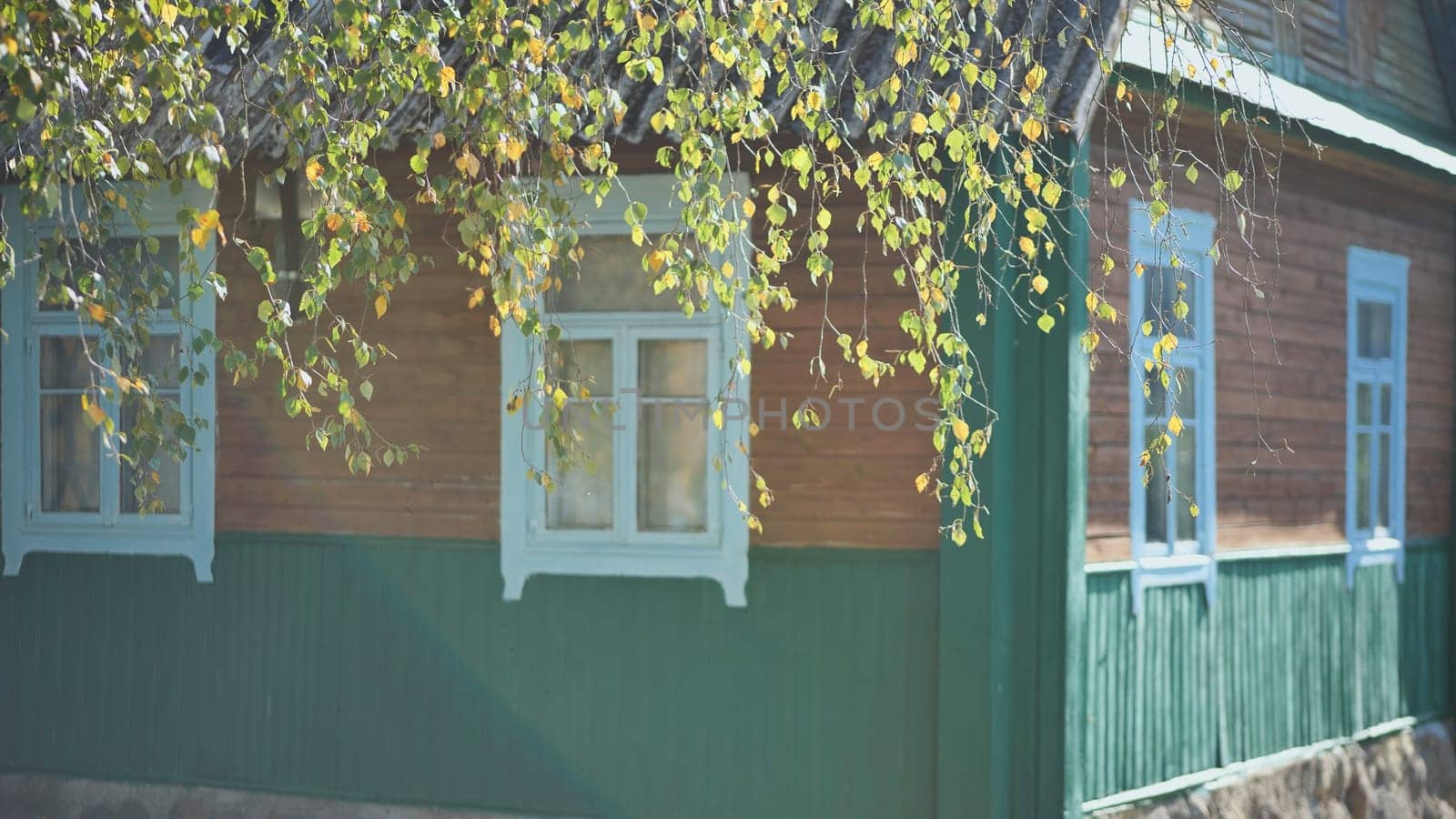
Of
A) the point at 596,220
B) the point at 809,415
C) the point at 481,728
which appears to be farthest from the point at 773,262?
the point at 481,728

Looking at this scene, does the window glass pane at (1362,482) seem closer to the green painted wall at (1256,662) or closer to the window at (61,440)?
the green painted wall at (1256,662)

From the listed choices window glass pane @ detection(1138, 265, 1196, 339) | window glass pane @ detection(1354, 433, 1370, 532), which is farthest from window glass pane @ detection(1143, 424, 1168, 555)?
window glass pane @ detection(1354, 433, 1370, 532)

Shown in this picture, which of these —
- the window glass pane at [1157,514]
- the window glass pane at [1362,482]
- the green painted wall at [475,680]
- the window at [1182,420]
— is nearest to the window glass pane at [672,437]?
the green painted wall at [475,680]

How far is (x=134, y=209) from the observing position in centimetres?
483

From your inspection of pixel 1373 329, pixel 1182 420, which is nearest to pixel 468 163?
pixel 1182 420

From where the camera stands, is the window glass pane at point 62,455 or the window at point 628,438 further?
the window glass pane at point 62,455

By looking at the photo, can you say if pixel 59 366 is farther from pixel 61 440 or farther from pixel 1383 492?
pixel 1383 492

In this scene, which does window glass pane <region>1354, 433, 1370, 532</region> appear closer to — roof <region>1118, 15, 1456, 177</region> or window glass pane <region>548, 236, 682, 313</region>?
roof <region>1118, 15, 1456, 177</region>

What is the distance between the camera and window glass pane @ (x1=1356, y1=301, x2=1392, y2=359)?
10742 mm

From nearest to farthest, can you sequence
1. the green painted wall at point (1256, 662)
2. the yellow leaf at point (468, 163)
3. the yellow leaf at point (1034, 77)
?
the yellow leaf at point (468, 163)
the yellow leaf at point (1034, 77)
the green painted wall at point (1256, 662)

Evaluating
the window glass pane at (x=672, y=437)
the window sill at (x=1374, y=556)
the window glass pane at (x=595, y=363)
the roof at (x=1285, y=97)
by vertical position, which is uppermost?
the roof at (x=1285, y=97)

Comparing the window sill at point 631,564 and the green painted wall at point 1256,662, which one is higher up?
the window sill at point 631,564

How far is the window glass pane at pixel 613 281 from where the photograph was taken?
25.7 feet

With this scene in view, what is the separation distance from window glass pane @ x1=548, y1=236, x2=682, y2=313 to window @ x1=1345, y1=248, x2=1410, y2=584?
182 inches
